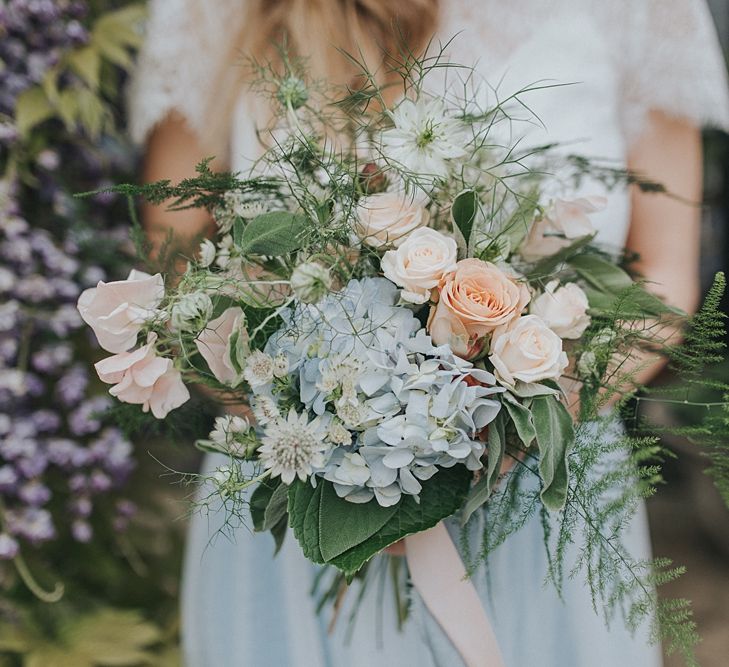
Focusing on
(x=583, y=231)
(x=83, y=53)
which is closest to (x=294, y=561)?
(x=583, y=231)

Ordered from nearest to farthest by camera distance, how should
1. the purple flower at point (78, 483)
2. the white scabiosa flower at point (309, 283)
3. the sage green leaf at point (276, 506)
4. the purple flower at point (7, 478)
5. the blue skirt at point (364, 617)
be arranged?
the white scabiosa flower at point (309, 283) < the sage green leaf at point (276, 506) < the blue skirt at point (364, 617) < the purple flower at point (7, 478) < the purple flower at point (78, 483)

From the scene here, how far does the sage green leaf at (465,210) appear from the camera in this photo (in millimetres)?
575

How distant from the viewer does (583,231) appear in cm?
67

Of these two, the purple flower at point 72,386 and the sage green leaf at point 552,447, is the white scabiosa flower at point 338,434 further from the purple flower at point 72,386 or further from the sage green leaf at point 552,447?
the purple flower at point 72,386

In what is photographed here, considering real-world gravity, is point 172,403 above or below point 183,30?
below

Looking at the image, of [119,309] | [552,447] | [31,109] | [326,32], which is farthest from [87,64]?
[552,447]

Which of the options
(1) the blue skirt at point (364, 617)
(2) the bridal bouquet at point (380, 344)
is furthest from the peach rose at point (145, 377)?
(1) the blue skirt at point (364, 617)

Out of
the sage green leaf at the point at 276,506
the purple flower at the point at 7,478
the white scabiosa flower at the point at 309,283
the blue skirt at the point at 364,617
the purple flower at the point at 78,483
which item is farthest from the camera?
the purple flower at the point at 78,483

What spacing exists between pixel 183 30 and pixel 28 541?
0.87 metres

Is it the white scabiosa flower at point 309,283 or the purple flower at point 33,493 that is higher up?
the white scabiosa flower at point 309,283

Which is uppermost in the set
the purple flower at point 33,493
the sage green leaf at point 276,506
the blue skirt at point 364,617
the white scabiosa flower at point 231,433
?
the purple flower at point 33,493

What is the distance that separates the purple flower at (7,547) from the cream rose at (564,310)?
83 centimetres

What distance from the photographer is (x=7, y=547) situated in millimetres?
1019

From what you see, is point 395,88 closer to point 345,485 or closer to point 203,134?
point 203,134
